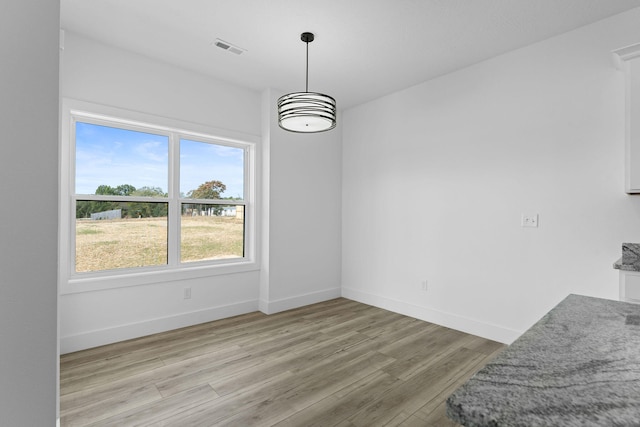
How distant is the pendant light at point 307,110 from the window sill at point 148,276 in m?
2.02

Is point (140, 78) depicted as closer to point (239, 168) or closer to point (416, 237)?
point (239, 168)

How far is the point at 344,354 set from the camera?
2.88 m

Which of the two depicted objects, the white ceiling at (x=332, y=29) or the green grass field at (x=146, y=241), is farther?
the green grass field at (x=146, y=241)

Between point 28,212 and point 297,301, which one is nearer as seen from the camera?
point 28,212

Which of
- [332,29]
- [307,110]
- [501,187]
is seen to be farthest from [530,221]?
[332,29]

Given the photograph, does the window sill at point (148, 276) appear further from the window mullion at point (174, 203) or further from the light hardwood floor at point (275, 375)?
the light hardwood floor at point (275, 375)

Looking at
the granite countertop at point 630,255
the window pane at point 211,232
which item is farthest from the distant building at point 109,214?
the granite countertop at point 630,255

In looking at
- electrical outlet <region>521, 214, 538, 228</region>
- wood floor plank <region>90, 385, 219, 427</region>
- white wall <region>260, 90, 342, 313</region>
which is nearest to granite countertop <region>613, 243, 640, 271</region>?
electrical outlet <region>521, 214, 538, 228</region>

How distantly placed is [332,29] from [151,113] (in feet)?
6.71

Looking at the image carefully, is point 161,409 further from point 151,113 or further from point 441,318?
point 441,318

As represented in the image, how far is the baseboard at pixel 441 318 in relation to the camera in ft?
10.4

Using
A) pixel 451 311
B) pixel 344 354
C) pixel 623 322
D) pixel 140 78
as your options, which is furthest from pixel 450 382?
pixel 140 78

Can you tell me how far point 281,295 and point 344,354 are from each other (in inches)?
60.3

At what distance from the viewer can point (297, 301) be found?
4352mm
